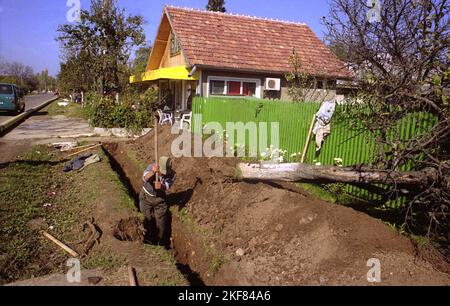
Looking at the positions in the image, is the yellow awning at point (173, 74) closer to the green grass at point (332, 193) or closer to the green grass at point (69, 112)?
the green grass at point (69, 112)

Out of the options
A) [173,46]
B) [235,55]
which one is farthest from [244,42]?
[173,46]

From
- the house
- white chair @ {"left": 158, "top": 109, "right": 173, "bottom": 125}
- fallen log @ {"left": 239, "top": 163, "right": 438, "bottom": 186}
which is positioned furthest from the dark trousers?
white chair @ {"left": 158, "top": 109, "right": 173, "bottom": 125}

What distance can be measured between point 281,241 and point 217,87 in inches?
409

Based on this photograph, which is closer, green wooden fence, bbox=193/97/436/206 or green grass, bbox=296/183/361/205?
green wooden fence, bbox=193/97/436/206

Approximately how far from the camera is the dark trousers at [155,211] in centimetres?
743

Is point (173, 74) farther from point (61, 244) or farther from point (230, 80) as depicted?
point (61, 244)

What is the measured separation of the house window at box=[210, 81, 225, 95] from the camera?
14960mm

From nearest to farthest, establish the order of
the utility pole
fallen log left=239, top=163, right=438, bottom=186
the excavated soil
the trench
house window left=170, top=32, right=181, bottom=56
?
1. the excavated soil
2. fallen log left=239, top=163, right=438, bottom=186
3. the trench
4. house window left=170, top=32, right=181, bottom=56
5. the utility pole

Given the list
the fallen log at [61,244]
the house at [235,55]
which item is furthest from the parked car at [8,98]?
the fallen log at [61,244]

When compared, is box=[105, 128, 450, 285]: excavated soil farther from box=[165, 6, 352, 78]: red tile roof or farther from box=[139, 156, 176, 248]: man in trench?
box=[165, 6, 352, 78]: red tile roof

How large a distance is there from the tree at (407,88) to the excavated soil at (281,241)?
773 millimetres

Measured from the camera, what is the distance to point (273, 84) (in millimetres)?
15266

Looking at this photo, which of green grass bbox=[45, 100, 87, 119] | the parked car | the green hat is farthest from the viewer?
green grass bbox=[45, 100, 87, 119]

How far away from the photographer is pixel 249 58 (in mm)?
15625
